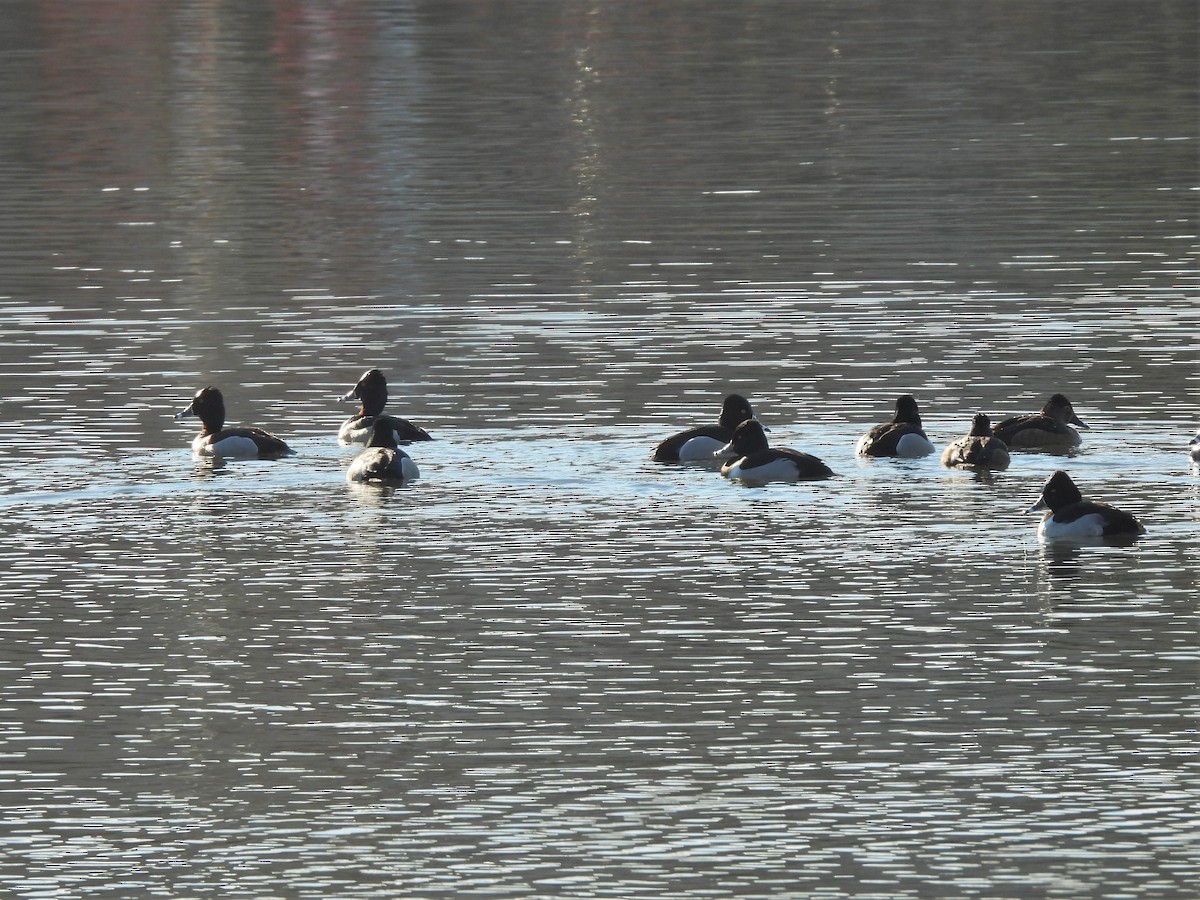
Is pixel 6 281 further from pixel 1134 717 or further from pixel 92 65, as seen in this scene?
pixel 92 65

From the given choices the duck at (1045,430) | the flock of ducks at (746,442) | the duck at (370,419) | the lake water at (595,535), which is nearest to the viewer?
the lake water at (595,535)

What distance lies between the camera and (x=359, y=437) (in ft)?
84.1

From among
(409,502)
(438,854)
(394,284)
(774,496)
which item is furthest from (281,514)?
(394,284)

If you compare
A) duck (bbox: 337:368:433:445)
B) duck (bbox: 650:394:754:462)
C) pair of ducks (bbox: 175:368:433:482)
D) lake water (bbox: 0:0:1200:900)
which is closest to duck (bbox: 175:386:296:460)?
pair of ducks (bbox: 175:368:433:482)

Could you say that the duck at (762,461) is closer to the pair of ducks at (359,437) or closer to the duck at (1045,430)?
the duck at (1045,430)

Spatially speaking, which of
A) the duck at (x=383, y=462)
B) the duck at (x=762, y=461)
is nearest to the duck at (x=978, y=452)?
the duck at (x=762, y=461)

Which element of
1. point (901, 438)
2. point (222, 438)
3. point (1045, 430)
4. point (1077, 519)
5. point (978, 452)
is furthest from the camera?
point (222, 438)

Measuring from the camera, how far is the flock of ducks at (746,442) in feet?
77.3

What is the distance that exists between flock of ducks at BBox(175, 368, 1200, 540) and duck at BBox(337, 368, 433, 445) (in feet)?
0.06

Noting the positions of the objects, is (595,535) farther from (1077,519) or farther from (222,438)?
(222,438)

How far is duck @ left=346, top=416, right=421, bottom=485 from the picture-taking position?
2342cm

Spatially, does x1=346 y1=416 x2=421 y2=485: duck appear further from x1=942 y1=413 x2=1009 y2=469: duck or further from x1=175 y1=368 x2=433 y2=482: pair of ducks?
x1=942 y1=413 x2=1009 y2=469: duck

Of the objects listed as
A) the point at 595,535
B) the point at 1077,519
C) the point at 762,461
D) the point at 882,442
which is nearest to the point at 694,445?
the point at 762,461

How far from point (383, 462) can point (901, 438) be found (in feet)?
14.8
